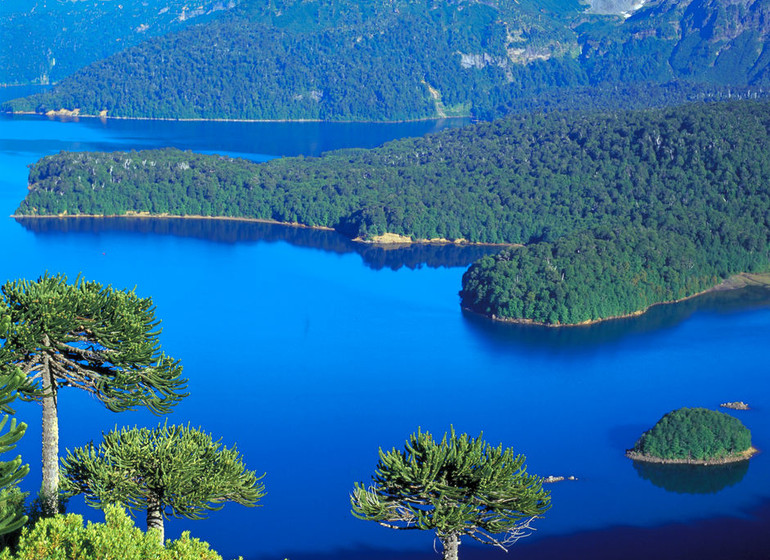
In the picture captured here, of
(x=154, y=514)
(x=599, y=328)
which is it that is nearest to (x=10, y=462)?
(x=154, y=514)

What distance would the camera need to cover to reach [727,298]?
107 meters

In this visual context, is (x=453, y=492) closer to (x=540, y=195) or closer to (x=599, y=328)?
(x=599, y=328)

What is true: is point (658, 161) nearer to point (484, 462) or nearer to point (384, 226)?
point (384, 226)

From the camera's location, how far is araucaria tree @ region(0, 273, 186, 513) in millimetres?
30562

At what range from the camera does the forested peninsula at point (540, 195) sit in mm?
103688

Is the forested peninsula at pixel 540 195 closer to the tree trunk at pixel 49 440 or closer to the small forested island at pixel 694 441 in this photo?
the small forested island at pixel 694 441

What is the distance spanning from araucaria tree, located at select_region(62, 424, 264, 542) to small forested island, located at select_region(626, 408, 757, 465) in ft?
127

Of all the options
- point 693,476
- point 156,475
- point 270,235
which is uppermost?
point 270,235

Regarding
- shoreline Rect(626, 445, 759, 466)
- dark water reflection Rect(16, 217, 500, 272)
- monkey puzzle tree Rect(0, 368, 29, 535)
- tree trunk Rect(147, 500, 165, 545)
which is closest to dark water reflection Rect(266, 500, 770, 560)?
shoreline Rect(626, 445, 759, 466)

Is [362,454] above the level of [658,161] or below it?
below

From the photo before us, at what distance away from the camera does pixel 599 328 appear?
96812 millimetres

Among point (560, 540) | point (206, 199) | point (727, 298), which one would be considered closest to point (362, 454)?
point (560, 540)

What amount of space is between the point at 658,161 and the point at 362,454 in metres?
83.4

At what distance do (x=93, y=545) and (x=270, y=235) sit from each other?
11471cm
